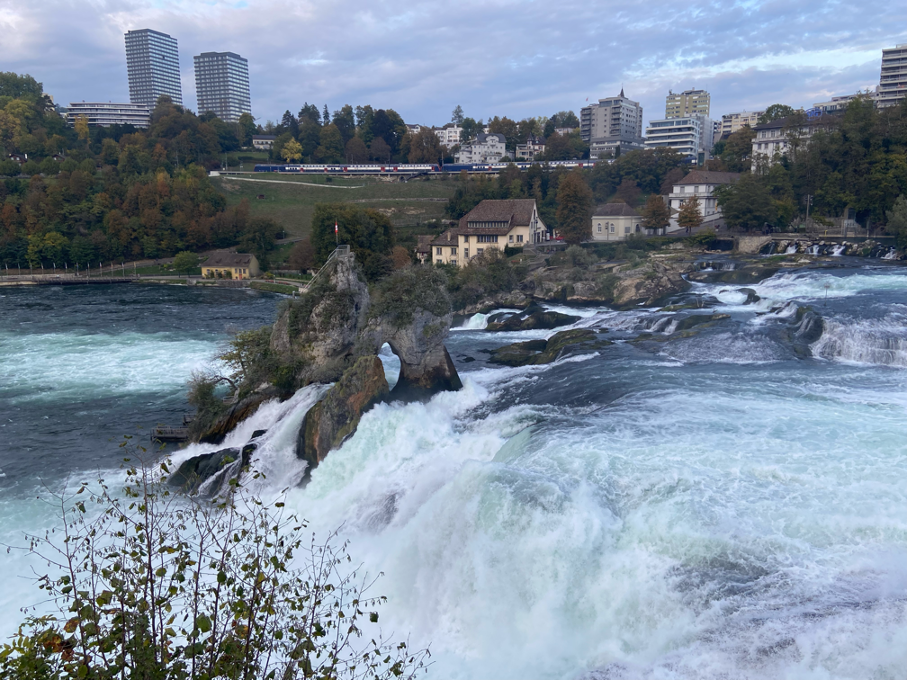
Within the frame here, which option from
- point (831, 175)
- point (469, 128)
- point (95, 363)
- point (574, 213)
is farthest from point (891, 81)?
point (469, 128)

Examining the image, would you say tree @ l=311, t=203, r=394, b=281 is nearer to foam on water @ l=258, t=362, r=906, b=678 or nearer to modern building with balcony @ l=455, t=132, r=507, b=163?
foam on water @ l=258, t=362, r=906, b=678

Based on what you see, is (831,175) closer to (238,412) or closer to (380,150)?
(238,412)

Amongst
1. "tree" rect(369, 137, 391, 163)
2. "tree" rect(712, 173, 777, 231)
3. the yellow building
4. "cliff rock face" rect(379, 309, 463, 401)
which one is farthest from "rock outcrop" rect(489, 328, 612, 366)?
"tree" rect(369, 137, 391, 163)

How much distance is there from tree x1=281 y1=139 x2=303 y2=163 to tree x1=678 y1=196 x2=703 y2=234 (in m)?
83.1

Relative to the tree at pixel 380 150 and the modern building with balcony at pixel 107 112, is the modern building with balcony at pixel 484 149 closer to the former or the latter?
the tree at pixel 380 150

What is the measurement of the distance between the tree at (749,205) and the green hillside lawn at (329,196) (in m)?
41.1

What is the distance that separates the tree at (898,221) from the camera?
29016 mm

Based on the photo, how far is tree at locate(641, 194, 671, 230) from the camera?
5928cm

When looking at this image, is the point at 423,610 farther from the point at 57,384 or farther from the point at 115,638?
the point at 57,384

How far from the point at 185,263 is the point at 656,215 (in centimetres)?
5197

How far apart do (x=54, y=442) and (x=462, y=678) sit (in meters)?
19.2

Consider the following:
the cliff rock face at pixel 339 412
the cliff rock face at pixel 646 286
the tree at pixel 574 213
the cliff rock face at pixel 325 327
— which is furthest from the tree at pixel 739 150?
the cliff rock face at pixel 339 412

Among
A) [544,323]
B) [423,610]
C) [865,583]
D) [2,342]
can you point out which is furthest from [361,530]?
[2,342]

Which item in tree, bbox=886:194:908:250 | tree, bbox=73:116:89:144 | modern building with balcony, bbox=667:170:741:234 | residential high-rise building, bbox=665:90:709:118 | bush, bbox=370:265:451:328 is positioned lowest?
bush, bbox=370:265:451:328
